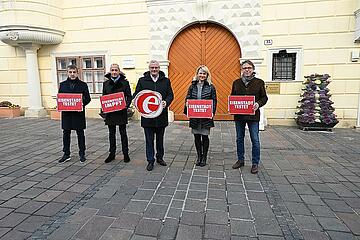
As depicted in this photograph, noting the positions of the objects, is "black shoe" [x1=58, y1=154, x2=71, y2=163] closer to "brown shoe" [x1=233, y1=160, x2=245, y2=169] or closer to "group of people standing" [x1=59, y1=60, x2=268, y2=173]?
"group of people standing" [x1=59, y1=60, x2=268, y2=173]

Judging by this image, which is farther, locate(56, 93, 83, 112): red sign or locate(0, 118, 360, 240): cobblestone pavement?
locate(56, 93, 83, 112): red sign

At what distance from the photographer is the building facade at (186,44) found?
755cm

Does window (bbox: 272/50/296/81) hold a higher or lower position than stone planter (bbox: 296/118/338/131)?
higher

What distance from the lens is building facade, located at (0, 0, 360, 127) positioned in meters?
7.55

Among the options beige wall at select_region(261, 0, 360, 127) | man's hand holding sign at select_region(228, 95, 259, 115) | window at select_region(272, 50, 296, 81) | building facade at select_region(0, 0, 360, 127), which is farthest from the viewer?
window at select_region(272, 50, 296, 81)

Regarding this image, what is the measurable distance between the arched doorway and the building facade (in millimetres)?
31

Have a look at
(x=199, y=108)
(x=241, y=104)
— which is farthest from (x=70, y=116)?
(x=241, y=104)

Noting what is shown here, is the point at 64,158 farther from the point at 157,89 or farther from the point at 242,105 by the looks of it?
the point at 242,105

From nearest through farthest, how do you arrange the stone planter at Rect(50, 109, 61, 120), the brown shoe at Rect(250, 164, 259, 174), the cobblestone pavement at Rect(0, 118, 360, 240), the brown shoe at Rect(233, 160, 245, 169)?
the cobblestone pavement at Rect(0, 118, 360, 240) < the brown shoe at Rect(250, 164, 259, 174) < the brown shoe at Rect(233, 160, 245, 169) < the stone planter at Rect(50, 109, 61, 120)

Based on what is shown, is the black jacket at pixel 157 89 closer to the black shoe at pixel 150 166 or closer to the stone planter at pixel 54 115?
the black shoe at pixel 150 166

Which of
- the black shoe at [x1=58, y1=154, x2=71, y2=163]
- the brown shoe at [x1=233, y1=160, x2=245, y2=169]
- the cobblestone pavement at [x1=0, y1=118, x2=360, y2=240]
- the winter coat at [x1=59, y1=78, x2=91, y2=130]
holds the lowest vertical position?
the cobblestone pavement at [x1=0, y1=118, x2=360, y2=240]

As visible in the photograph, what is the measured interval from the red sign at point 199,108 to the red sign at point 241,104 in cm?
34

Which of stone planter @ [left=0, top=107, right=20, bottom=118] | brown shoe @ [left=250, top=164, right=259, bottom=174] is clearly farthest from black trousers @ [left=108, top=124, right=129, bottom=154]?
stone planter @ [left=0, top=107, right=20, bottom=118]

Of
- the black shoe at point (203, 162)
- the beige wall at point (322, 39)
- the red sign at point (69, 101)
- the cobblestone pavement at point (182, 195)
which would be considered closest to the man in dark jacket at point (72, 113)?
the red sign at point (69, 101)
